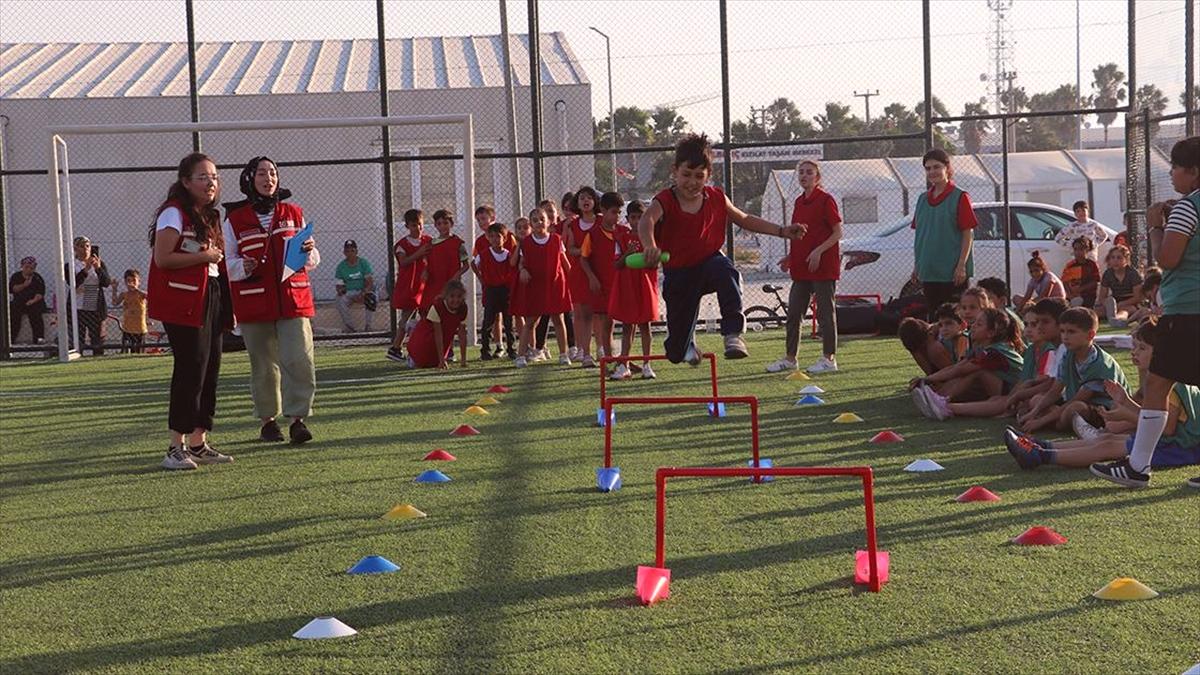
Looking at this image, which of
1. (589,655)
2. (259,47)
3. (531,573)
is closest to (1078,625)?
(589,655)

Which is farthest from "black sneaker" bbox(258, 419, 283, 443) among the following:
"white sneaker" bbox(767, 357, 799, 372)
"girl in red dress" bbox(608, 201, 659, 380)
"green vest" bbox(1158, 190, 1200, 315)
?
"green vest" bbox(1158, 190, 1200, 315)

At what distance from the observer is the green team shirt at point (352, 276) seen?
72.6 ft

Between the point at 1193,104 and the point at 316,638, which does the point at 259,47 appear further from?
the point at 316,638

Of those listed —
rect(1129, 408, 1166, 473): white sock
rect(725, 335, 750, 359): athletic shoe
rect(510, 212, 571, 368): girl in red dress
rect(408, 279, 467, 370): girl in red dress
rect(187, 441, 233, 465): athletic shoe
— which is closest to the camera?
rect(1129, 408, 1166, 473): white sock

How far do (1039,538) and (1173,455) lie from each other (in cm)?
206

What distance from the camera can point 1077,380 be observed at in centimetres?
888

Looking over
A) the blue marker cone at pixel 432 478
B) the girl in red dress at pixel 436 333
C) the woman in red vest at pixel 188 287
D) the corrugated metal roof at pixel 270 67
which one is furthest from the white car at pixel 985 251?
the blue marker cone at pixel 432 478

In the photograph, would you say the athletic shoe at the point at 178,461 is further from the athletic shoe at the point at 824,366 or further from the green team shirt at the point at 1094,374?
the athletic shoe at the point at 824,366

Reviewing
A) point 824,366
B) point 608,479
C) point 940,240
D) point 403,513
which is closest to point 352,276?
point 824,366

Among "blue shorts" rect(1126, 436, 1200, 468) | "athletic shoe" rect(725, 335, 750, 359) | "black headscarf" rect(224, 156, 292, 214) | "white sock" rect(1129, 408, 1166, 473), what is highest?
"black headscarf" rect(224, 156, 292, 214)

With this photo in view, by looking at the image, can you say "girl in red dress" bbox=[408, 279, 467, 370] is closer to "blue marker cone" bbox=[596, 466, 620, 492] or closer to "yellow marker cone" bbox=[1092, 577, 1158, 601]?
"blue marker cone" bbox=[596, 466, 620, 492]

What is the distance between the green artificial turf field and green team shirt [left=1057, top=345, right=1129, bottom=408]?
2.41 feet

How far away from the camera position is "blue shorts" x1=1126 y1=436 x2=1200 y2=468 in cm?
763

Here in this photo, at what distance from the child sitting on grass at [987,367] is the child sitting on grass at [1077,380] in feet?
3.13
